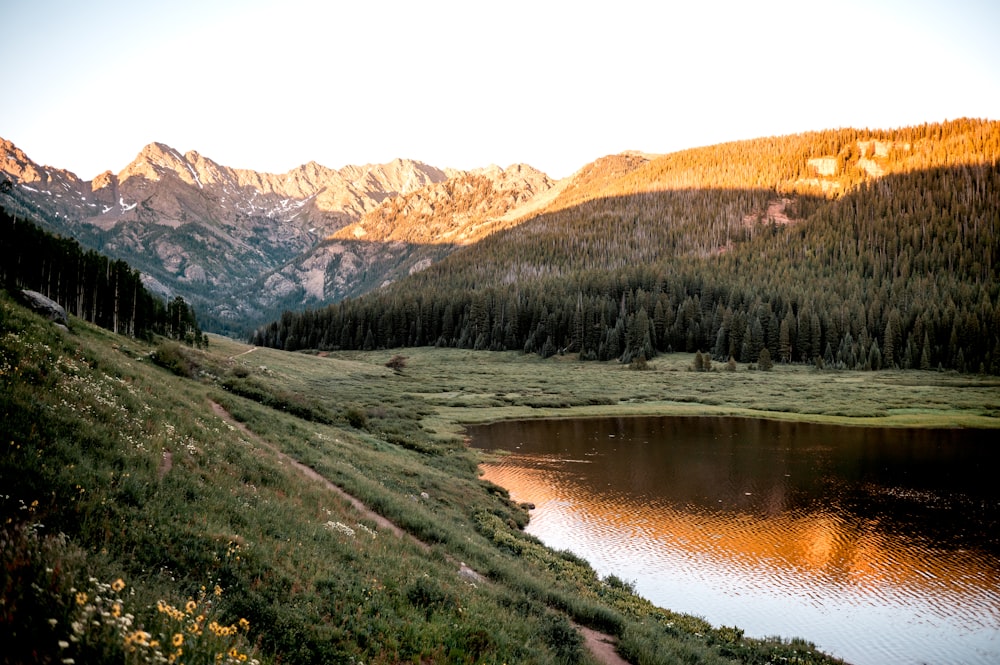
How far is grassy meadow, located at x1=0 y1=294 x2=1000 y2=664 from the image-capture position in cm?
731

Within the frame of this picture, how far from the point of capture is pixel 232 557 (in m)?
11.2

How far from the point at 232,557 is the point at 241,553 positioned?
0.70 ft

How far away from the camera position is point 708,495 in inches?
1590

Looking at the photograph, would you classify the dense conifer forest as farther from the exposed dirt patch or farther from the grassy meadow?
the exposed dirt patch

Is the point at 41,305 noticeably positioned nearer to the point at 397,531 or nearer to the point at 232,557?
the point at 397,531

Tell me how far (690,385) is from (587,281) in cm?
9727

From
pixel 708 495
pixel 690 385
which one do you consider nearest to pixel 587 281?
pixel 690 385

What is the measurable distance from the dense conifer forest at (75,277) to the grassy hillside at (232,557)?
185 feet

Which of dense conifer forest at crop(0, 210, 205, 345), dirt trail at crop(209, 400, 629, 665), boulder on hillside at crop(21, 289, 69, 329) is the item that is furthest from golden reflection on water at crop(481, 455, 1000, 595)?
dense conifer forest at crop(0, 210, 205, 345)

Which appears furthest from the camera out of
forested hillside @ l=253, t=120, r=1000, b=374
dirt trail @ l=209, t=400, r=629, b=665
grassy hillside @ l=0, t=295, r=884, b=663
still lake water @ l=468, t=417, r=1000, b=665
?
forested hillside @ l=253, t=120, r=1000, b=374

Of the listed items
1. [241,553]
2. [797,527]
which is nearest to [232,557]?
[241,553]

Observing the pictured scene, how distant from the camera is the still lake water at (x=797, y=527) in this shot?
75.4ft

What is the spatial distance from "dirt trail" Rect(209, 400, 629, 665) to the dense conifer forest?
5561 cm

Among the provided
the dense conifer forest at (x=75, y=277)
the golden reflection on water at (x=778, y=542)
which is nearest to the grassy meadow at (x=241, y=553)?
the golden reflection on water at (x=778, y=542)
